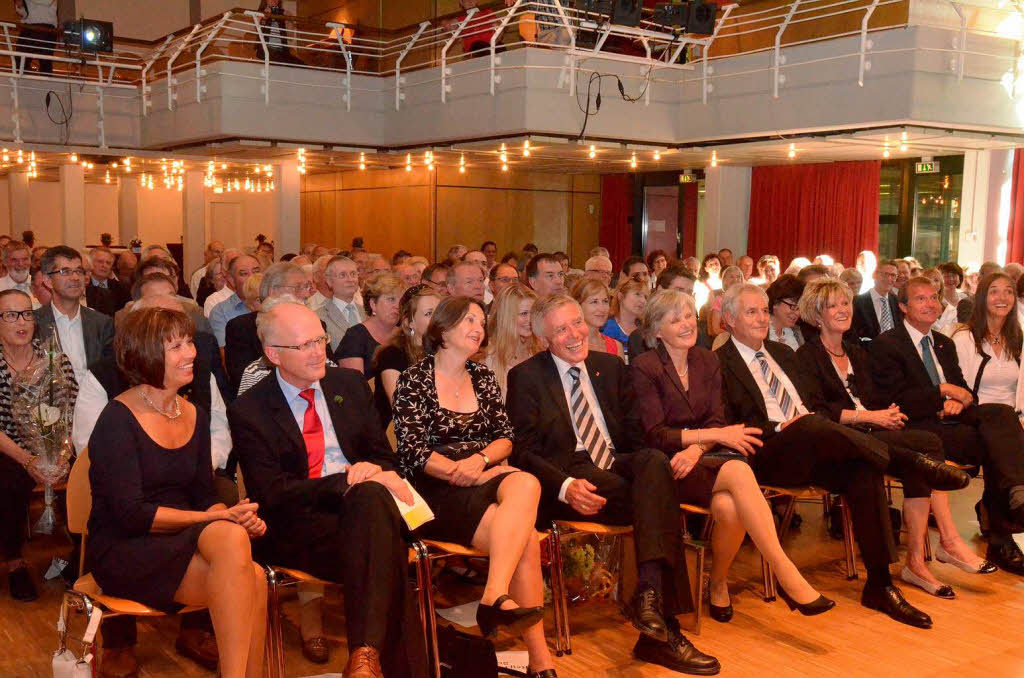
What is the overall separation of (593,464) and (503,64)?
7.81 m

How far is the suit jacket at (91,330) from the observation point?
457 cm

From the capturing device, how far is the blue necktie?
4945mm

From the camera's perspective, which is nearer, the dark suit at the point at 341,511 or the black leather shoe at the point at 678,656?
the dark suit at the point at 341,511

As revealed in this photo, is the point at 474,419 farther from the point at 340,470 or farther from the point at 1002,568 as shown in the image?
the point at 1002,568

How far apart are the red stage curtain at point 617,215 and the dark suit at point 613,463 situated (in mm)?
13023

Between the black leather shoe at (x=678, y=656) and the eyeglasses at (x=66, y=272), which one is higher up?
the eyeglasses at (x=66, y=272)

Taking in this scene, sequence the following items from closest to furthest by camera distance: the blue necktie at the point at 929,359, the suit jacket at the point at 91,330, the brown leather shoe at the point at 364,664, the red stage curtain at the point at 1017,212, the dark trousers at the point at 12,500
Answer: the brown leather shoe at the point at 364,664, the dark trousers at the point at 12,500, the suit jacket at the point at 91,330, the blue necktie at the point at 929,359, the red stage curtain at the point at 1017,212

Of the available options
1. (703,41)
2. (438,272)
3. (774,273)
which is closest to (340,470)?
(438,272)

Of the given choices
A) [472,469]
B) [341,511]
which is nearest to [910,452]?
[472,469]

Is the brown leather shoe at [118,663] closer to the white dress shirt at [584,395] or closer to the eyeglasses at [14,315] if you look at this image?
the eyeglasses at [14,315]

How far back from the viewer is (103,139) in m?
13.8

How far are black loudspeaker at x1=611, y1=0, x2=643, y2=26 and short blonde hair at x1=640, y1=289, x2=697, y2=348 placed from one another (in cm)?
629

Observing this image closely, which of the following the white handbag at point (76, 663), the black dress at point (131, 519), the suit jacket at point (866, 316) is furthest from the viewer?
the suit jacket at point (866, 316)

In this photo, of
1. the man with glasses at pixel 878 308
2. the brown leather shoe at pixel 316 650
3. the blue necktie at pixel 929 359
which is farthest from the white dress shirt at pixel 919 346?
the brown leather shoe at pixel 316 650
